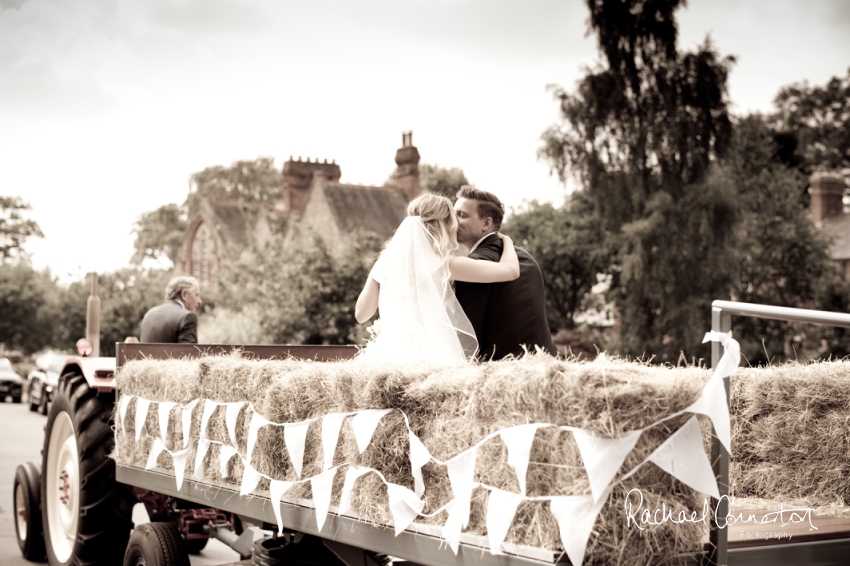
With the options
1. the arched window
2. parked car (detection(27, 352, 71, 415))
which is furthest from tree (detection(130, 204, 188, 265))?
parked car (detection(27, 352, 71, 415))

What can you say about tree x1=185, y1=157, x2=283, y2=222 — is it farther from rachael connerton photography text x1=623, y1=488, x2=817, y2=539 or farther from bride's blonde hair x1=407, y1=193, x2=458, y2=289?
rachael connerton photography text x1=623, y1=488, x2=817, y2=539

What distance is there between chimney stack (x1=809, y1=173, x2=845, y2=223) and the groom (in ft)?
164

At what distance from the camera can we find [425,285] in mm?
4328

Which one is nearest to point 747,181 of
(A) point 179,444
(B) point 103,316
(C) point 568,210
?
(C) point 568,210

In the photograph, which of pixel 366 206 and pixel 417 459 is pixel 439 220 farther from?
pixel 366 206

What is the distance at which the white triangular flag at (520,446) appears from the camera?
106 inches

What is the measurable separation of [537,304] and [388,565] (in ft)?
5.07

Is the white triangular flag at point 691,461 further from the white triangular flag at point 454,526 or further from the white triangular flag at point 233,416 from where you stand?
the white triangular flag at point 233,416

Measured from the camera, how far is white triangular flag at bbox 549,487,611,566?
2529 mm

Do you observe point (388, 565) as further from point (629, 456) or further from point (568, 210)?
point (568, 210)

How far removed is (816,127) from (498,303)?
2095 inches

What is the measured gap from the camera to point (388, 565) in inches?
160

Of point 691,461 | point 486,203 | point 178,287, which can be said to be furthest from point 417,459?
point 178,287

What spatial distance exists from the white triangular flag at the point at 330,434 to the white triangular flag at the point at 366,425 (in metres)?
0.16
